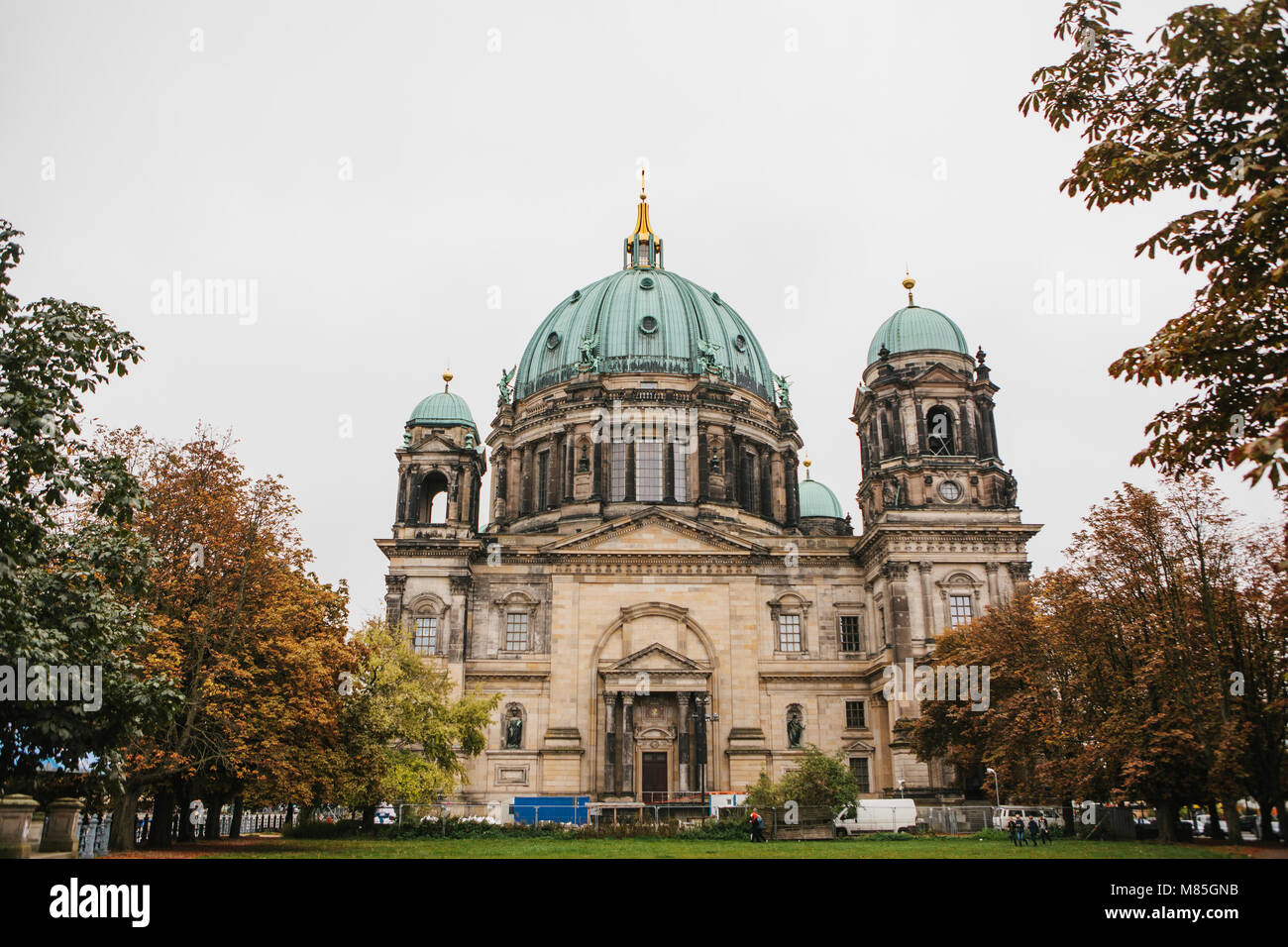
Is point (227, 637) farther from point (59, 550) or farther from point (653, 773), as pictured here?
point (653, 773)

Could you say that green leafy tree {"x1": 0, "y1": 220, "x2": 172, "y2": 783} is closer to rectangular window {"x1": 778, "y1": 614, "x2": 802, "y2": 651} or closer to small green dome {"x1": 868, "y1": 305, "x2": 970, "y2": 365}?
rectangular window {"x1": 778, "y1": 614, "x2": 802, "y2": 651}

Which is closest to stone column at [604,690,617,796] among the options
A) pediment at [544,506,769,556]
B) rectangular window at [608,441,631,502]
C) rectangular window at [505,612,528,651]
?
rectangular window at [505,612,528,651]

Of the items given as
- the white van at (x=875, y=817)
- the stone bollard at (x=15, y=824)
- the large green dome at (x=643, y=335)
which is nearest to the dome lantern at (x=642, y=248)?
the large green dome at (x=643, y=335)

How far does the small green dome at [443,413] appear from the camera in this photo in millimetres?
60750

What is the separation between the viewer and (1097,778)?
115 feet

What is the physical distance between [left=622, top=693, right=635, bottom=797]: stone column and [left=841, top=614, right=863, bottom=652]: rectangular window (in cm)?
1240

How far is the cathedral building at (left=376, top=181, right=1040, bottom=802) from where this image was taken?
53.4 meters

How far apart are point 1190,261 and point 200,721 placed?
92.0 ft

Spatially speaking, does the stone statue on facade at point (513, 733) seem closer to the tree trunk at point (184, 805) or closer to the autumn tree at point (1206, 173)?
the tree trunk at point (184, 805)

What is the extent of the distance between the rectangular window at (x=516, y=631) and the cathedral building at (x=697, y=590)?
0.36 ft

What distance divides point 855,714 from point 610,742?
13462mm
